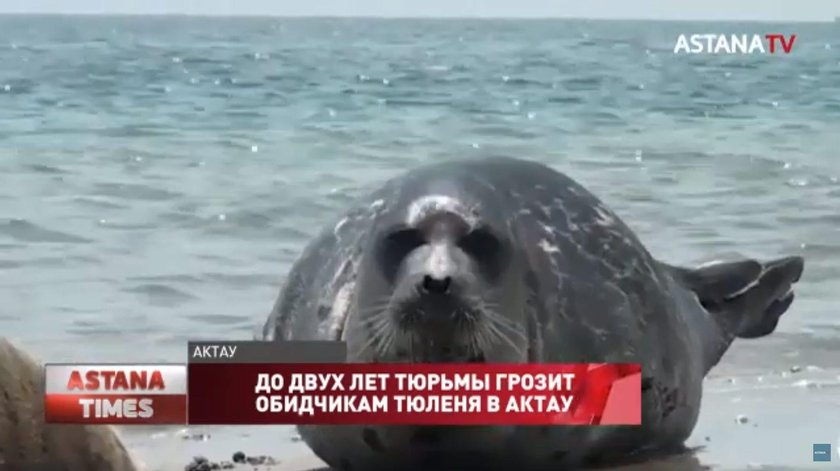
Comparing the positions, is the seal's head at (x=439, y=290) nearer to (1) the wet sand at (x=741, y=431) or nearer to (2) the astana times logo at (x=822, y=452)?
(1) the wet sand at (x=741, y=431)

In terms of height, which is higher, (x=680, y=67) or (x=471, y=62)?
(x=471, y=62)

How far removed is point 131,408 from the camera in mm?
4715

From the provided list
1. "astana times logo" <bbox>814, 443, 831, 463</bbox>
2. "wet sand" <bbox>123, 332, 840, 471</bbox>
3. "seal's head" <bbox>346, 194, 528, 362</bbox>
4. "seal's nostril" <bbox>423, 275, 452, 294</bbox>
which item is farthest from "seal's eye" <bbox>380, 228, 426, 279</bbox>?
"astana times logo" <bbox>814, 443, 831, 463</bbox>

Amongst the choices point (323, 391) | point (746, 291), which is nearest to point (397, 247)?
point (323, 391)

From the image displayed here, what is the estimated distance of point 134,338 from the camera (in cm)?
581

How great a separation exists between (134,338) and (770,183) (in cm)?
328

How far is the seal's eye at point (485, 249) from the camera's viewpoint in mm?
4219

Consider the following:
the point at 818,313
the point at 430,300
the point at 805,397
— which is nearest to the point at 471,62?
the point at 818,313

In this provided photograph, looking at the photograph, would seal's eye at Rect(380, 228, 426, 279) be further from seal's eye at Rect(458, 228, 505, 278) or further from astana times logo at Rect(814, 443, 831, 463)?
astana times logo at Rect(814, 443, 831, 463)

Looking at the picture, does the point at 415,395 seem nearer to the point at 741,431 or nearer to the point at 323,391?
the point at 323,391

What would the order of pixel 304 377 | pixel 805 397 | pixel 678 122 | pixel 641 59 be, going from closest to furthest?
pixel 304 377 → pixel 805 397 → pixel 641 59 → pixel 678 122

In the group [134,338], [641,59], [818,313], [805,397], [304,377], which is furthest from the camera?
[641,59]

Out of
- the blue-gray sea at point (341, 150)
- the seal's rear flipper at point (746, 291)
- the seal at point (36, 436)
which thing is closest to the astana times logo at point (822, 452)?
the blue-gray sea at point (341, 150)

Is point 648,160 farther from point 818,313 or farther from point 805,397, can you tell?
point 805,397
